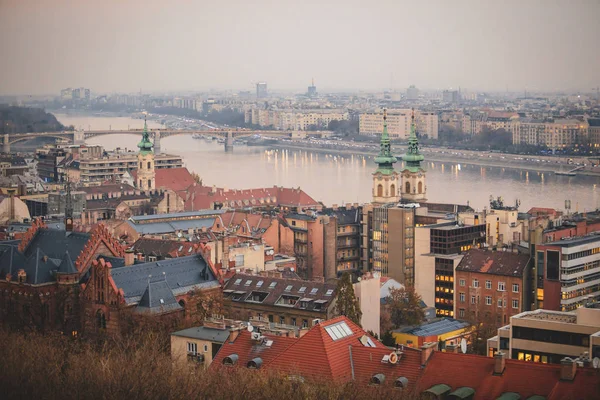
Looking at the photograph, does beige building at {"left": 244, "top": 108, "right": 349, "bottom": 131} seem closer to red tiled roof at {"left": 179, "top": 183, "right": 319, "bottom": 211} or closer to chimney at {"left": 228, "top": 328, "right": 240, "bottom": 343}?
red tiled roof at {"left": 179, "top": 183, "right": 319, "bottom": 211}

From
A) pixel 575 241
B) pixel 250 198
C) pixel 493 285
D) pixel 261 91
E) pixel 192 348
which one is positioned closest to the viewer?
pixel 192 348

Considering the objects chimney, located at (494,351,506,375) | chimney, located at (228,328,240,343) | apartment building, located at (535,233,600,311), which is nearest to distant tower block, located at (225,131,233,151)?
apartment building, located at (535,233,600,311)

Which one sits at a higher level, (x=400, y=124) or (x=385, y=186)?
(x=385, y=186)

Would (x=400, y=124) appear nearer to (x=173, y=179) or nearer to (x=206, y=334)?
(x=173, y=179)

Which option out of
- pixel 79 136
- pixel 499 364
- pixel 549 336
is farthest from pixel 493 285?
pixel 79 136

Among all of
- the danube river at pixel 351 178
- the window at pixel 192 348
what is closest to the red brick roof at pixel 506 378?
the window at pixel 192 348
